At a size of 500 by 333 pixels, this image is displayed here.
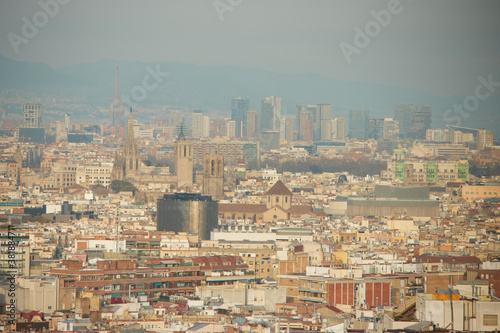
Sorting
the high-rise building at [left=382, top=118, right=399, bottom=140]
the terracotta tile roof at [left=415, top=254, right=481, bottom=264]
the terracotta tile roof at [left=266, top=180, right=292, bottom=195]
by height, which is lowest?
the terracotta tile roof at [left=415, top=254, right=481, bottom=264]

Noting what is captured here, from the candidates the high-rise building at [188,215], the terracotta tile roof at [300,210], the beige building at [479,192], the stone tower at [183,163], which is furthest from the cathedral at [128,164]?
the high-rise building at [188,215]

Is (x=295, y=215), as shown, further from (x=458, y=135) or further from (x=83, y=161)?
(x=458, y=135)

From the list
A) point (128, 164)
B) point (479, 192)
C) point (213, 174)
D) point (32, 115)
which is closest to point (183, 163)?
point (128, 164)

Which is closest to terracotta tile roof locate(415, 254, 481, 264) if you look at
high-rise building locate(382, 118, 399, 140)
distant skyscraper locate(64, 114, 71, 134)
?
high-rise building locate(382, 118, 399, 140)

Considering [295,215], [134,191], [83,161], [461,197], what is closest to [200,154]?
[83,161]

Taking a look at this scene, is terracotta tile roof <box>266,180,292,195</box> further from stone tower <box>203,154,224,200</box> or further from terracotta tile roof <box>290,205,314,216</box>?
stone tower <box>203,154,224,200</box>

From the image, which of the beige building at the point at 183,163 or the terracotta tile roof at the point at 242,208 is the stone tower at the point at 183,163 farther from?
the terracotta tile roof at the point at 242,208

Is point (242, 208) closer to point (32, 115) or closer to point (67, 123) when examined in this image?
point (32, 115)
